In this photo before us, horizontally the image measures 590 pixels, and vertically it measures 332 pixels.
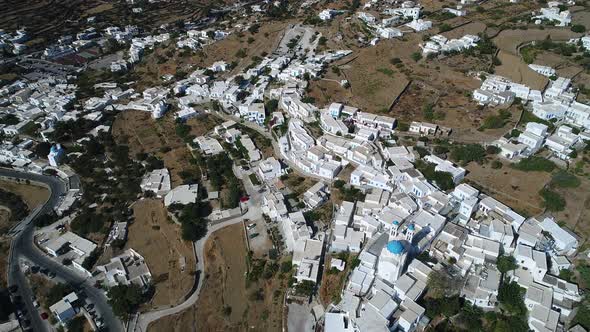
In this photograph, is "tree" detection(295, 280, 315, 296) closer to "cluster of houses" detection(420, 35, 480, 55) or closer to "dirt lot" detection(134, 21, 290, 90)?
"cluster of houses" detection(420, 35, 480, 55)

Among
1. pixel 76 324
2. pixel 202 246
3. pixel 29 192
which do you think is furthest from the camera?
pixel 29 192

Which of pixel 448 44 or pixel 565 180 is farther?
pixel 448 44

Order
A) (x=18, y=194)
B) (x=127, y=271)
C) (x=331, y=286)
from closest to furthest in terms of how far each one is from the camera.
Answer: (x=331, y=286), (x=127, y=271), (x=18, y=194)

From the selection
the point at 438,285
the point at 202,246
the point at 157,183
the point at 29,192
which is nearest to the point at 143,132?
the point at 157,183

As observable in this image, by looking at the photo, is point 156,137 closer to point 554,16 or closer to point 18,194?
point 18,194

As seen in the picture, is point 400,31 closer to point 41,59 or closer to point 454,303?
point 454,303
